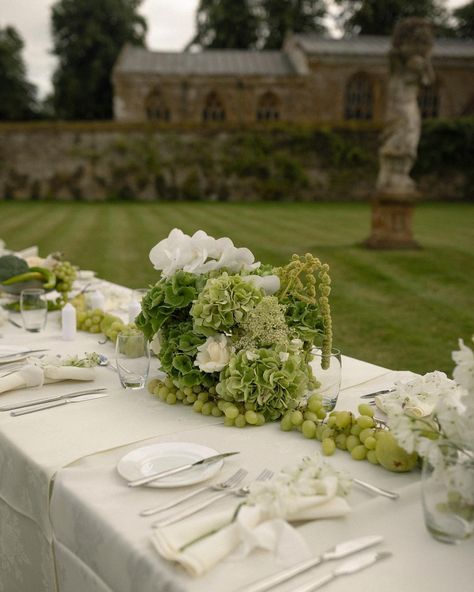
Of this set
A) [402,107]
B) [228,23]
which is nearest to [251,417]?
[402,107]

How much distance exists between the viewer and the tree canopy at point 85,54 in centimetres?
4016

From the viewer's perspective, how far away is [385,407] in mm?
2041

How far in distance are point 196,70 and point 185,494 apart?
33803 mm

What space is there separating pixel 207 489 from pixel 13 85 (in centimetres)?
4481

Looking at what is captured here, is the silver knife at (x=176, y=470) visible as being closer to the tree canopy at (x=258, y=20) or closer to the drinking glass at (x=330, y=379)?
the drinking glass at (x=330, y=379)

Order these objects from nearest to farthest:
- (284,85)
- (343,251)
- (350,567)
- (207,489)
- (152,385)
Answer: (350,567)
(207,489)
(152,385)
(343,251)
(284,85)

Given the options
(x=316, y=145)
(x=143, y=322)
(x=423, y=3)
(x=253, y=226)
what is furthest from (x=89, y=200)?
(x=423, y=3)

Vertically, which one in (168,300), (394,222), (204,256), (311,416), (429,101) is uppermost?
(204,256)

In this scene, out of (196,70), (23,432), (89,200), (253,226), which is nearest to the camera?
(23,432)

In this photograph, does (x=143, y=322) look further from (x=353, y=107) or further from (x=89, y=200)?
(x=353, y=107)

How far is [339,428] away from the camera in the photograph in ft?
Answer: 6.17

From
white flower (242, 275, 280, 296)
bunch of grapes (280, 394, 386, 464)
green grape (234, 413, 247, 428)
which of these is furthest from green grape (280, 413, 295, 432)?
white flower (242, 275, 280, 296)

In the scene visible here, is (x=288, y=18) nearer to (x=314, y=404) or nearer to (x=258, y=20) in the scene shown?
(x=258, y=20)

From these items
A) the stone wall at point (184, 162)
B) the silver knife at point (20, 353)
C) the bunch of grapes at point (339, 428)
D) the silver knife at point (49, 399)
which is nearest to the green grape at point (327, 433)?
the bunch of grapes at point (339, 428)
